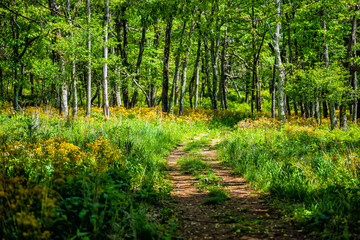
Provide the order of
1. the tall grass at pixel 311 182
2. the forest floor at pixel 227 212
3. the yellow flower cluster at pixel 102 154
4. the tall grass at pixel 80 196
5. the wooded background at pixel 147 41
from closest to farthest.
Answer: the tall grass at pixel 80 196, the tall grass at pixel 311 182, the forest floor at pixel 227 212, the yellow flower cluster at pixel 102 154, the wooded background at pixel 147 41

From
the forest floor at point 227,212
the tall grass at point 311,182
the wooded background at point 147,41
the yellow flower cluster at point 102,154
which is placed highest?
the wooded background at point 147,41

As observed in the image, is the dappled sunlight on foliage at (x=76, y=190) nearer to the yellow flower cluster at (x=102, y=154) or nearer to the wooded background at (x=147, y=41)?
the yellow flower cluster at (x=102, y=154)

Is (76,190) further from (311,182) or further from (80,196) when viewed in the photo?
(311,182)

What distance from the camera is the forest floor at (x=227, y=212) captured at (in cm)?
304

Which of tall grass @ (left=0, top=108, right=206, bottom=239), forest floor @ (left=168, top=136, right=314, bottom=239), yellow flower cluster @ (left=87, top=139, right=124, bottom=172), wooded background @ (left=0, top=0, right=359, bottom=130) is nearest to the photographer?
tall grass @ (left=0, top=108, right=206, bottom=239)

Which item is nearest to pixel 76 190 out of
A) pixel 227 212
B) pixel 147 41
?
pixel 227 212

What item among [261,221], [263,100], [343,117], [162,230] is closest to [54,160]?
[162,230]

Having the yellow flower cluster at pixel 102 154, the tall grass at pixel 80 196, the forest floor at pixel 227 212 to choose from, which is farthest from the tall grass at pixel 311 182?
the yellow flower cluster at pixel 102 154

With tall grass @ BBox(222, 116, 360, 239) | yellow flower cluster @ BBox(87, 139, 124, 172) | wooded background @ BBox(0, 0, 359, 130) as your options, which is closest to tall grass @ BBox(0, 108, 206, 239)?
yellow flower cluster @ BBox(87, 139, 124, 172)

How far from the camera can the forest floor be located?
9.96 ft

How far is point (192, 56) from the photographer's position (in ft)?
84.4

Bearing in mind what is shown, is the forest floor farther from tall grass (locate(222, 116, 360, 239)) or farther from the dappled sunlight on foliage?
the dappled sunlight on foliage

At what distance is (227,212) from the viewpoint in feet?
12.2

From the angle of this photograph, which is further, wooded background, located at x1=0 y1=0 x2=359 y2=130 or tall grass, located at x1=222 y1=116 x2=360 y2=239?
wooded background, located at x1=0 y1=0 x2=359 y2=130
